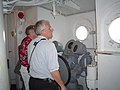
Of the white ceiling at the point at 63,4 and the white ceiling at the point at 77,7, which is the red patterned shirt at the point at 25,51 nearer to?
the white ceiling at the point at 63,4

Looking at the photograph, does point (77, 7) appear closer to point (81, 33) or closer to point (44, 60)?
point (81, 33)

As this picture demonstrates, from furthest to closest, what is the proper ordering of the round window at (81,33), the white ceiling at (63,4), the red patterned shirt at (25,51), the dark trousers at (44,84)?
the round window at (81,33), the red patterned shirt at (25,51), the white ceiling at (63,4), the dark trousers at (44,84)

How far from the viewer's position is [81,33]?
3.54 metres

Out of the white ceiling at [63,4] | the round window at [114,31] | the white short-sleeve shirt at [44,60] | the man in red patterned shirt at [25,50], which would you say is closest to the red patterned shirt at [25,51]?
the man in red patterned shirt at [25,50]

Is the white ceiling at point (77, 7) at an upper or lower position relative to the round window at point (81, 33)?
upper

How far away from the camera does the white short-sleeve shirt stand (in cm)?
191

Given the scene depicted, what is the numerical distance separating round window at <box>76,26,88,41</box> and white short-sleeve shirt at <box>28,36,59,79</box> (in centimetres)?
159

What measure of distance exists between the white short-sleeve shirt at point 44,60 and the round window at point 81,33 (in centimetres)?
159

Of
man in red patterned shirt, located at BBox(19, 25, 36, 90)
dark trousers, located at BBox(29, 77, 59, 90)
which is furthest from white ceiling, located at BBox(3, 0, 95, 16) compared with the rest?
dark trousers, located at BBox(29, 77, 59, 90)

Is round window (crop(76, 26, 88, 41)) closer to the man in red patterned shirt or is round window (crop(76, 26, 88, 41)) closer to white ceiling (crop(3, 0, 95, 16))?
white ceiling (crop(3, 0, 95, 16))

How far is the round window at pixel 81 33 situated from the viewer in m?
3.44

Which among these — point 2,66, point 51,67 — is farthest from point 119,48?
point 2,66

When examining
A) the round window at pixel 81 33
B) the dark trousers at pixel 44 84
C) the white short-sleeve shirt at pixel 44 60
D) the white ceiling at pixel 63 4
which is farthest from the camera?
the round window at pixel 81 33

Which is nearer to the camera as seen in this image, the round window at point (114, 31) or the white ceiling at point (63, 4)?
the round window at point (114, 31)
